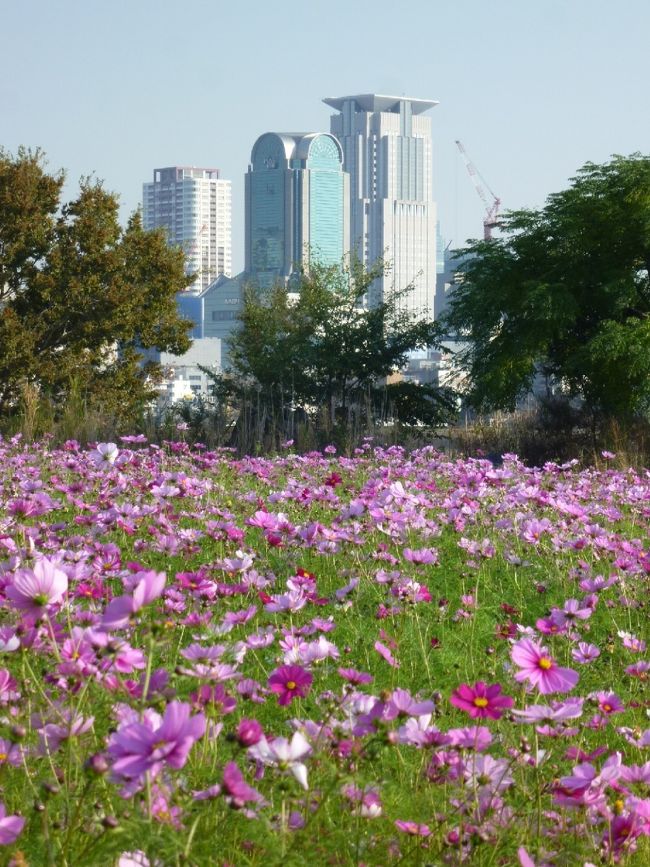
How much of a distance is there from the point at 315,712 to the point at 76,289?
21.2 metres

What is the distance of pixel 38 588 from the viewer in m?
1.84

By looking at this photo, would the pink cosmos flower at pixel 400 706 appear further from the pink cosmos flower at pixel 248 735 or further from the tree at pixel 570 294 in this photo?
the tree at pixel 570 294

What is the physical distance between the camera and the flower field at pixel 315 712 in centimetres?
172

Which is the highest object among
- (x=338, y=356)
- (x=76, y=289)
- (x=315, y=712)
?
(x=76, y=289)

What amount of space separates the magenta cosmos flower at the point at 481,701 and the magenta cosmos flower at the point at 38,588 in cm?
66

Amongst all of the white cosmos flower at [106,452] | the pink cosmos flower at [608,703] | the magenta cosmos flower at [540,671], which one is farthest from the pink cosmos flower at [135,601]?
the white cosmos flower at [106,452]

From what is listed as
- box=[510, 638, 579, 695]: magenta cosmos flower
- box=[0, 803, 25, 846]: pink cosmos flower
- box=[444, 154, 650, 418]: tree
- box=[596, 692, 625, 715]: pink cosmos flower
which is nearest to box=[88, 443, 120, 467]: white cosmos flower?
box=[596, 692, 625, 715]: pink cosmos flower

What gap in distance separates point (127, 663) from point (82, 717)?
0.12m

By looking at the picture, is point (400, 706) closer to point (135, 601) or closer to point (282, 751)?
point (282, 751)

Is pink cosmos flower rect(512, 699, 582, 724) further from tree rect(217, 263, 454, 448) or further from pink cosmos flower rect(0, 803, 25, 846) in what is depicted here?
tree rect(217, 263, 454, 448)

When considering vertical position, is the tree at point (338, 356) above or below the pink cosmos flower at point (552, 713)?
above

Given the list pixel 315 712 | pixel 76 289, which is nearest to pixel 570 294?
pixel 76 289

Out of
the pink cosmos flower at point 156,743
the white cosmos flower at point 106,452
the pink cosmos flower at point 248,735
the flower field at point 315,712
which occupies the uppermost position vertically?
the white cosmos flower at point 106,452

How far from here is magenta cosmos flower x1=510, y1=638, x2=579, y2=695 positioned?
201 centimetres
